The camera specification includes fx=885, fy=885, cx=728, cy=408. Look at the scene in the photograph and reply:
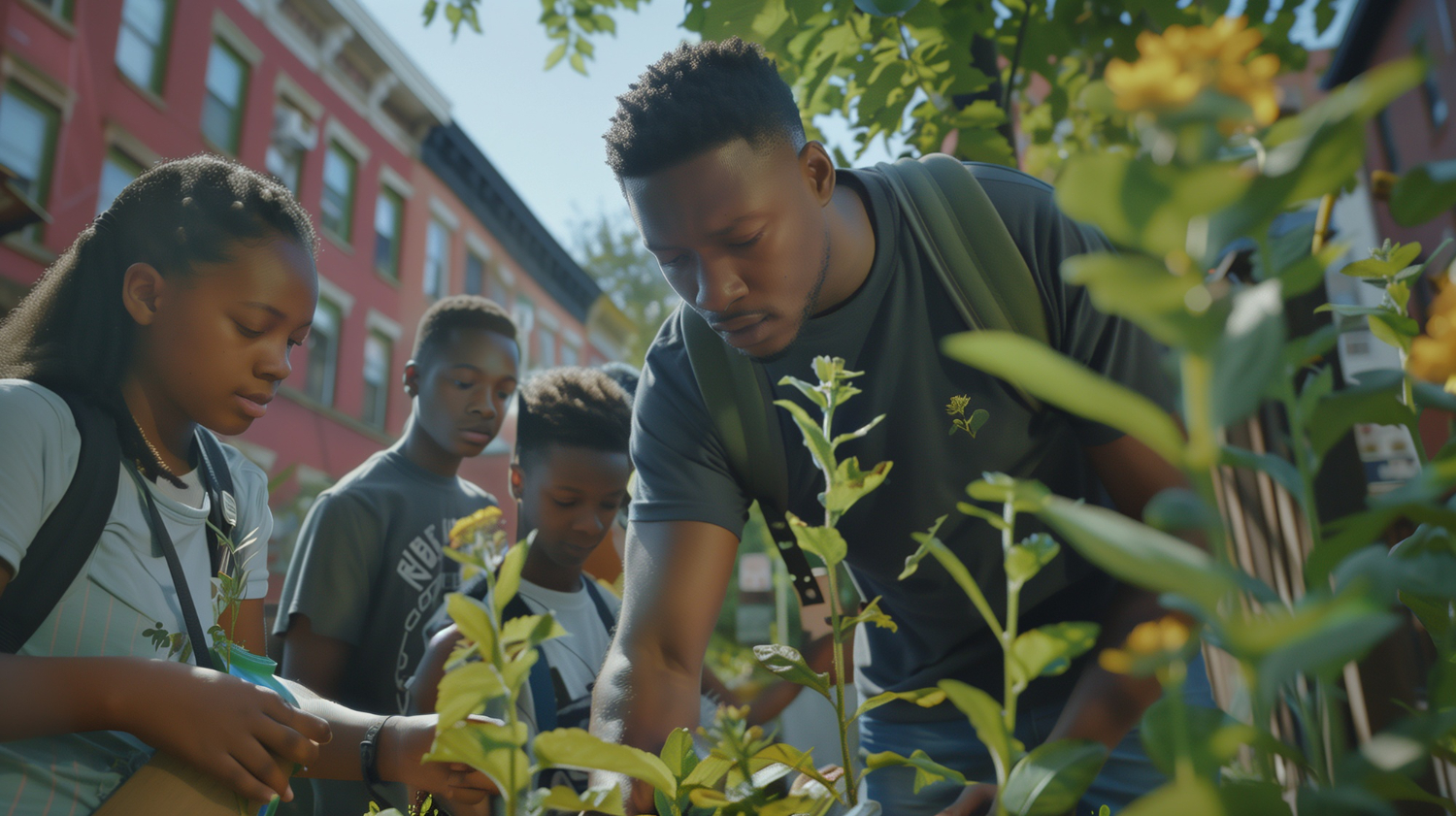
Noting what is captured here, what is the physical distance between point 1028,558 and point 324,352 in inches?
586

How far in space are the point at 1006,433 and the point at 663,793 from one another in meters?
1.04

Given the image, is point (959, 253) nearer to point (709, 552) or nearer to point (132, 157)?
point (709, 552)

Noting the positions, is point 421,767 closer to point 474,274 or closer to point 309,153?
point 309,153

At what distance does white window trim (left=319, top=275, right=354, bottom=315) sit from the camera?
44.5 feet

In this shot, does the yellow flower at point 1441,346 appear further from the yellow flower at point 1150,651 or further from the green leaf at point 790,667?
the green leaf at point 790,667

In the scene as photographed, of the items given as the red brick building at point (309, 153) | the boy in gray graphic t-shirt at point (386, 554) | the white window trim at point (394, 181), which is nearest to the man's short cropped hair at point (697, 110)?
the boy in gray graphic t-shirt at point (386, 554)

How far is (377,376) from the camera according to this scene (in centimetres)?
1523

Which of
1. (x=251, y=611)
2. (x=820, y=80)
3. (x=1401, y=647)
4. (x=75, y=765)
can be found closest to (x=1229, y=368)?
(x=75, y=765)

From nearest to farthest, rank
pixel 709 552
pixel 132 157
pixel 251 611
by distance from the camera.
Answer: pixel 709 552, pixel 251 611, pixel 132 157

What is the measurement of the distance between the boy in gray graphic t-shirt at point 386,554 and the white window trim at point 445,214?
580 inches

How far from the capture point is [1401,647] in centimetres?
174

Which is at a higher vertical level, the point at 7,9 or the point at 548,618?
the point at 7,9

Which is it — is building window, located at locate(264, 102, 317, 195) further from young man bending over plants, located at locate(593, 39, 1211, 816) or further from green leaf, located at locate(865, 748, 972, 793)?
green leaf, located at locate(865, 748, 972, 793)

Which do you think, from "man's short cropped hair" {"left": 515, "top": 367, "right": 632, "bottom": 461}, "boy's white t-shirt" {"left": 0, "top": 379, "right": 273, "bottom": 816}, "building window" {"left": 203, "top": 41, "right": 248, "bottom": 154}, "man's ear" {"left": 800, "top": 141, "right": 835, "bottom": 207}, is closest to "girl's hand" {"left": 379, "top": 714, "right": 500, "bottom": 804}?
"boy's white t-shirt" {"left": 0, "top": 379, "right": 273, "bottom": 816}
